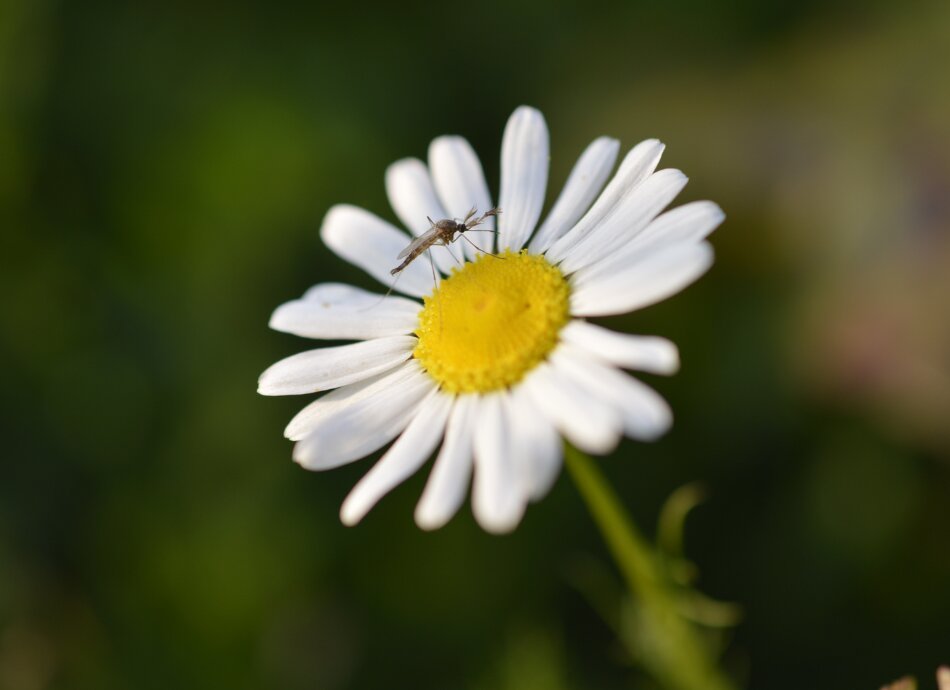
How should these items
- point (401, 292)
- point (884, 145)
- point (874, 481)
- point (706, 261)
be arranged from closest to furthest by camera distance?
point (706, 261)
point (401, 292)
point (874, 481)
point (884, 145)

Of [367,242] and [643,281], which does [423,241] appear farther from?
[643,281]

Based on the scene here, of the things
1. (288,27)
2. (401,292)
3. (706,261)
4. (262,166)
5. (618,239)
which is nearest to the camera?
(706,261)

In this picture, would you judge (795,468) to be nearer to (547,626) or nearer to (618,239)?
(547,626)

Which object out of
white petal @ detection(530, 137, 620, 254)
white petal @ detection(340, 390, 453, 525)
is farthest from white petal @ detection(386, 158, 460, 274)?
white petal @ detection(340, 390, 453, 525)

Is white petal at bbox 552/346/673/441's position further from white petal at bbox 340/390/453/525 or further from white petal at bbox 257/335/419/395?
white petal at bbox 257/335/419/395

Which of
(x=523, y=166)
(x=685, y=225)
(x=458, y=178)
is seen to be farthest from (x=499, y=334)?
(x=458, y=178)

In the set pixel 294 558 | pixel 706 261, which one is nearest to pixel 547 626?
pixel 294 558

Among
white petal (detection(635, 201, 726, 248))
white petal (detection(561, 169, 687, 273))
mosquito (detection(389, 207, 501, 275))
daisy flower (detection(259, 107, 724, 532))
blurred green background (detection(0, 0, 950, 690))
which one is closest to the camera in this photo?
daisy flower (detection(259, 107, 724, 532))
